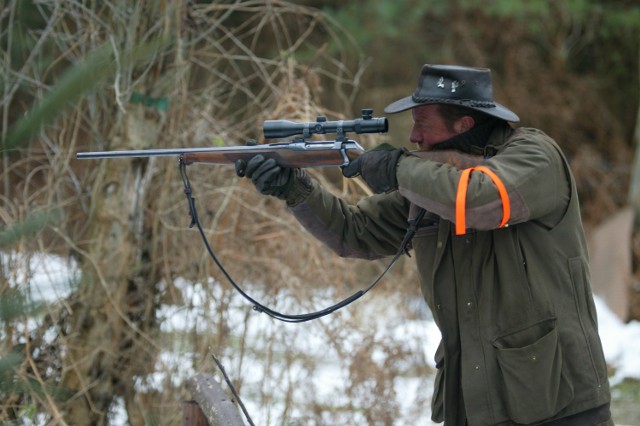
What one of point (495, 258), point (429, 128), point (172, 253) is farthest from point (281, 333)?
point (495, 258)

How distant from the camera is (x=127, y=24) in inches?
208

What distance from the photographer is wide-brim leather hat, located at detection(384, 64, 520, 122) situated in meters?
3.29

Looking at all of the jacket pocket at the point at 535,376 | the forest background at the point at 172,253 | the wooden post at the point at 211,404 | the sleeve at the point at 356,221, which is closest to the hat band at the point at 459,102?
the sleeve at the point at 356,221

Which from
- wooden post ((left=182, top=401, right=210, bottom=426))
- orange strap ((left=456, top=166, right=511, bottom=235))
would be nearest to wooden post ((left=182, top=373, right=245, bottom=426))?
wooden post ((left=182, top=401, right=210, bottom=426))

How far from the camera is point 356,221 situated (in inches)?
149

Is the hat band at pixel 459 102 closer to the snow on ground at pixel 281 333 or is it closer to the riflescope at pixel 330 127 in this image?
the riflescope at pixel 330 127

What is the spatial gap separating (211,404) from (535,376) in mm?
1337

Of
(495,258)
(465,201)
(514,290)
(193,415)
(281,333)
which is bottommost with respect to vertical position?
(281,333)

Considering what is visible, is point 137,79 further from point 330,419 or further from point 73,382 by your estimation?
point 330,419

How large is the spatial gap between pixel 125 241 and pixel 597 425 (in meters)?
3.17

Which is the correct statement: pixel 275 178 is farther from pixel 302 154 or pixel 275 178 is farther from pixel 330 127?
pixel 330 127

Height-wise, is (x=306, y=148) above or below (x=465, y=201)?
above

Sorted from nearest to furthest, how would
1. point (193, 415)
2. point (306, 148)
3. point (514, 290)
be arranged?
point (514, 290) < point (306, 148) < point (193, 415)

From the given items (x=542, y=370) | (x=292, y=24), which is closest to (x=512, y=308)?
(x=542, y=370)
